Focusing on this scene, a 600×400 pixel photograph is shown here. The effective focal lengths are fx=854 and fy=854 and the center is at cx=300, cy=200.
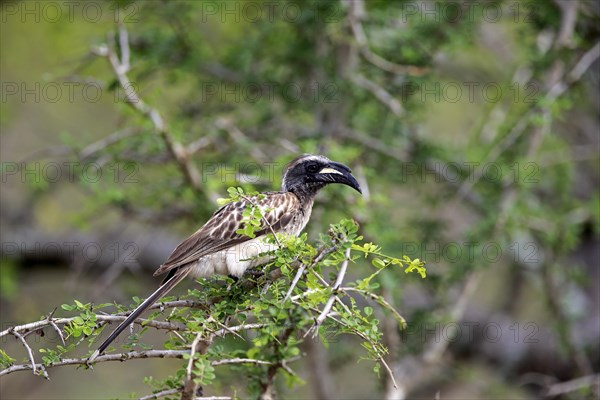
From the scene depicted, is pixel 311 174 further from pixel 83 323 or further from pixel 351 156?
pixel 83 323

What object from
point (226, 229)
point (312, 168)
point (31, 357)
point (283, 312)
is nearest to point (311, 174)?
point (312, 168)

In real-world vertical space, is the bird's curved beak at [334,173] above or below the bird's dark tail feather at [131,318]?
above

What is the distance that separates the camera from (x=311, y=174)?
5633 millimetres

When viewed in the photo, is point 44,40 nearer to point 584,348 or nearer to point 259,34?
point 259,34

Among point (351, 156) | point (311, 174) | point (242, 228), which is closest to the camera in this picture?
point (242, 228)

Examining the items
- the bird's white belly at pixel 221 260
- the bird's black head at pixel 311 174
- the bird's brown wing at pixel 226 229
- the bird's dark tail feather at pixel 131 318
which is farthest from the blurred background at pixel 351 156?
the bird's dark tail feather at pixel 131 318

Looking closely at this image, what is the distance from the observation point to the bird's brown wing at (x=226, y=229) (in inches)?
185

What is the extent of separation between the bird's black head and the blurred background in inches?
30.4

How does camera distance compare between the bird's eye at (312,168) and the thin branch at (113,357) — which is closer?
the thin branch at (113,357)

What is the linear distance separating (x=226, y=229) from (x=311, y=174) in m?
0.89

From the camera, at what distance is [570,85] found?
796 cm

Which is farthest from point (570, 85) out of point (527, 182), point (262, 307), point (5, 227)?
point (5, 227)

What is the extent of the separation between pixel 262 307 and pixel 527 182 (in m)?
4.77

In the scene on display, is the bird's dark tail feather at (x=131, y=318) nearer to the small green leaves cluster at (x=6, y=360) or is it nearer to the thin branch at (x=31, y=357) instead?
the thin branch at (x=31, y=357)
